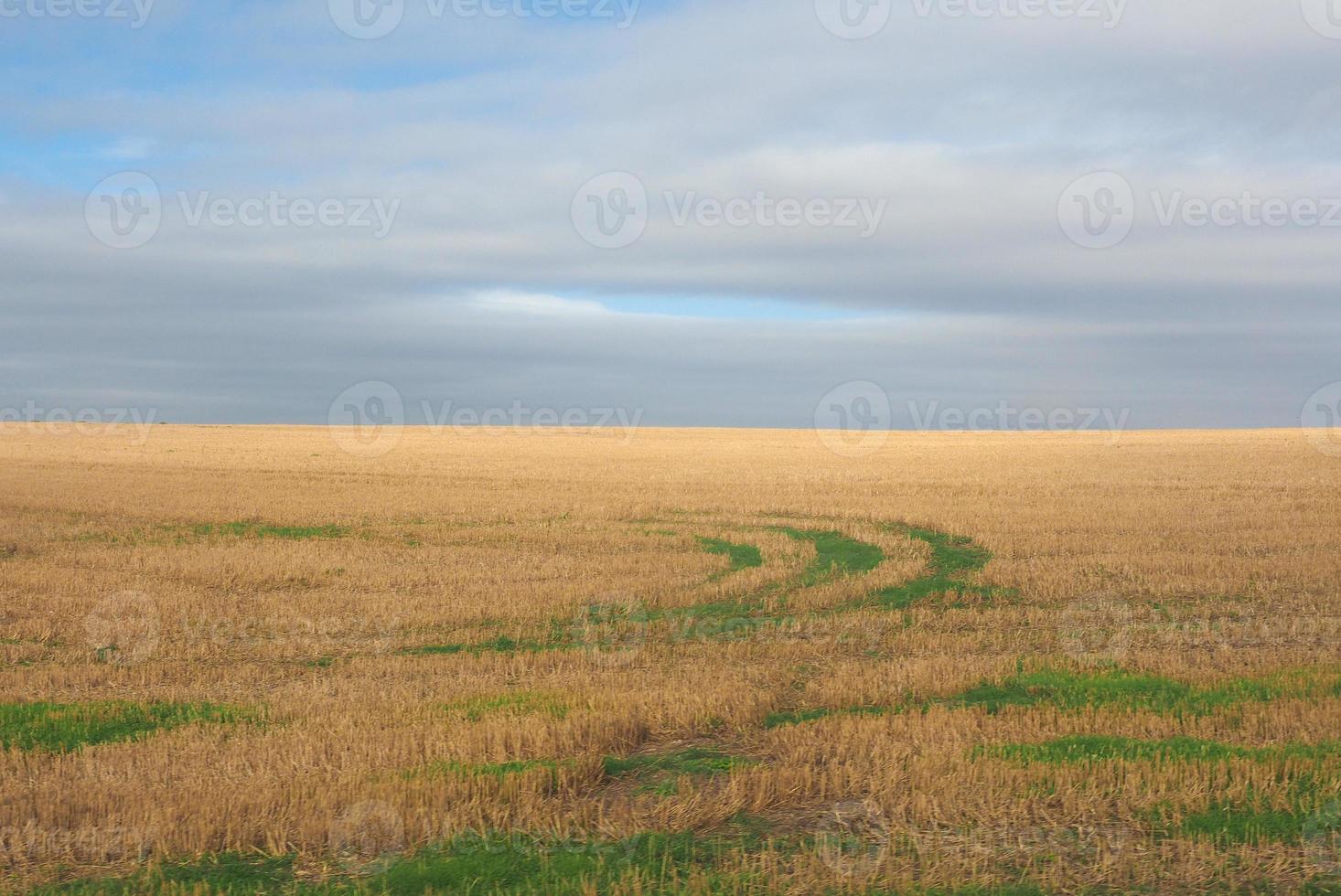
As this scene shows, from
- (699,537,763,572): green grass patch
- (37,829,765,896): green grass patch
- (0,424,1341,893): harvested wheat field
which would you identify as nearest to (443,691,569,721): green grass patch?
(0,424,1341,893): harvested wheat field

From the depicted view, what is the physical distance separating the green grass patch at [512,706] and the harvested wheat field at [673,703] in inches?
3.7

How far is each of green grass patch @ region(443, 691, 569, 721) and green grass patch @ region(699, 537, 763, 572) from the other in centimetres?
1119

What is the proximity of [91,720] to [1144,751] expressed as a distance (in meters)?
10.6

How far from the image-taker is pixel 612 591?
1997 centimetres

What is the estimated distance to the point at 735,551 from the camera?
25.9 m

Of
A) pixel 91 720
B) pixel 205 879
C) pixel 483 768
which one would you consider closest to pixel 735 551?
pixel 91 720

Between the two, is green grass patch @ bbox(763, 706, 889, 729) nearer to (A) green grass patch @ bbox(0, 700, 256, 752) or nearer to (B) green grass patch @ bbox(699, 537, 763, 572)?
(A) green grass patch @ bbox(0, 700, 256, 752)

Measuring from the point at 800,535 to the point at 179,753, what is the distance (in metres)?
20.6

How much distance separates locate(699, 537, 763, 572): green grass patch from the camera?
23591mm

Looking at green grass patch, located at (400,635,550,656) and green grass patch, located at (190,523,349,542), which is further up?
green grass patch, located at (190,523,349,542)

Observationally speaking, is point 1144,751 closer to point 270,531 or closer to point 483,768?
point 483,768

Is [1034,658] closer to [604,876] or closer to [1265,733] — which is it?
[1265,733]

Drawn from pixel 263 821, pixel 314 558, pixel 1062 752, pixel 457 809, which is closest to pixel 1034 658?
pixel 1062 752

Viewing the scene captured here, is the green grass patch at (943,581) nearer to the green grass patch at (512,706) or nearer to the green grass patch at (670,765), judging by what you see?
the green grass patch at (512,706)
